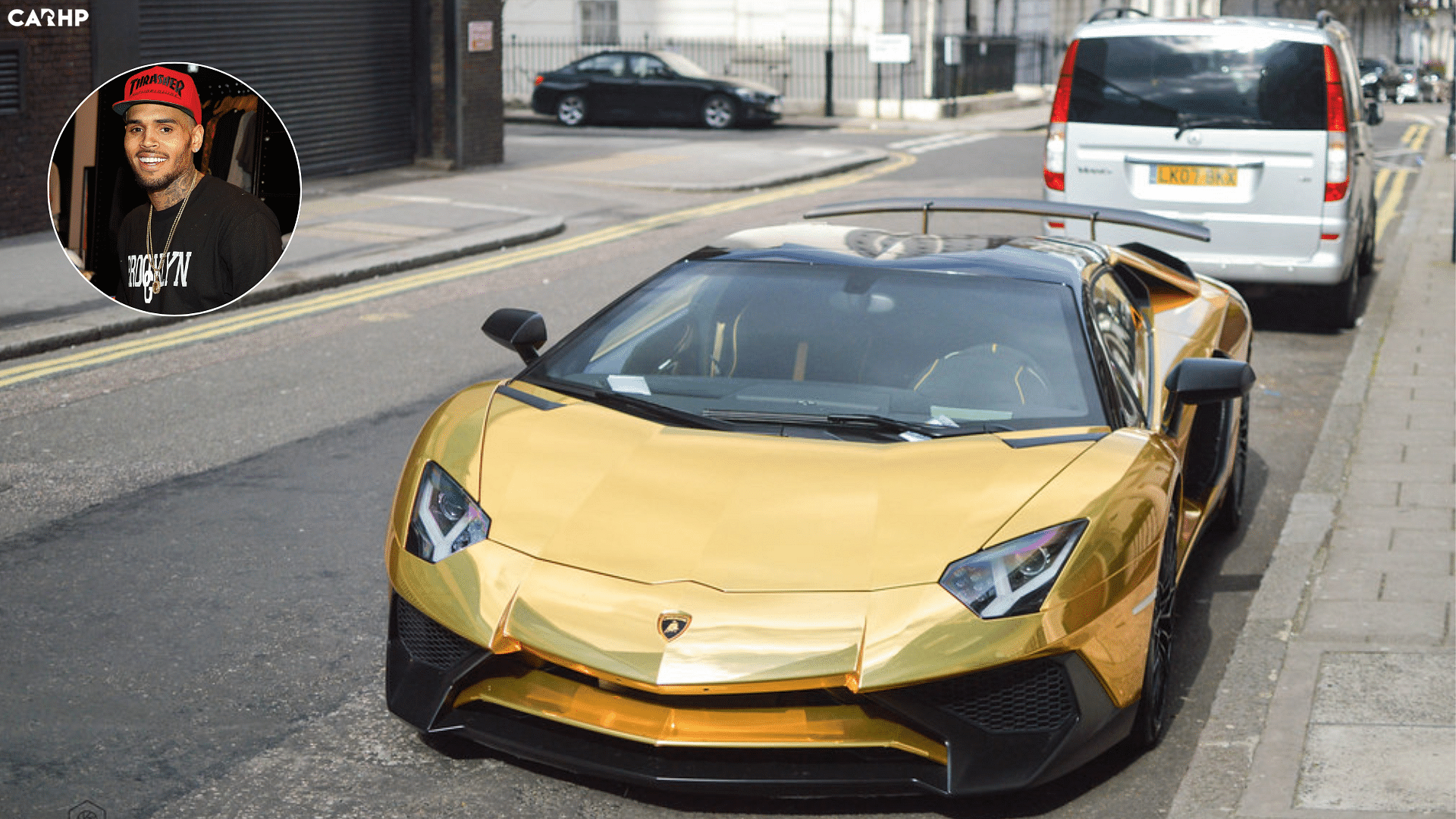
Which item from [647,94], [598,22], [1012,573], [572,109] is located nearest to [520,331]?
[1012,573]

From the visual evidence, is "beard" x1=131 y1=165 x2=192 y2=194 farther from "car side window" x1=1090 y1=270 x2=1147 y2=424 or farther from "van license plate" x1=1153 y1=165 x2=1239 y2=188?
"van license plate" x1=1153 y1=165 x2=1239 y2=188

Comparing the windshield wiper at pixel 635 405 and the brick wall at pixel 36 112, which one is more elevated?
the brick wall at pixel 36 112

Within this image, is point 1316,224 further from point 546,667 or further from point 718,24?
point 718,24

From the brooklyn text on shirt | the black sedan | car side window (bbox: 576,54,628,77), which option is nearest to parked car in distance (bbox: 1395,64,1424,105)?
the black sedan

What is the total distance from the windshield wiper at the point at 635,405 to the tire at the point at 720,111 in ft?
92.7

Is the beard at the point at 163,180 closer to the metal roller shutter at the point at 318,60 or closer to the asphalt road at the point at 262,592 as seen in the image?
the asphalt road at the point at 262,592

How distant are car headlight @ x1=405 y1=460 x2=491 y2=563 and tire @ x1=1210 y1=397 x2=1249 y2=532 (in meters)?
3.30

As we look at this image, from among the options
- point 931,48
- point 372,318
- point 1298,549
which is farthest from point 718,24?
point 1298,549

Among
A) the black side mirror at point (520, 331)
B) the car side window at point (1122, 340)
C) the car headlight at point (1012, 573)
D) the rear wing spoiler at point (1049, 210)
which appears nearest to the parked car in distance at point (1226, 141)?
the rear wing spoiler at point (1049, 210)

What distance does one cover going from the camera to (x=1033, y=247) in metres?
5.70

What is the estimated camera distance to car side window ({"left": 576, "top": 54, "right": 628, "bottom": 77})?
33.7 metres

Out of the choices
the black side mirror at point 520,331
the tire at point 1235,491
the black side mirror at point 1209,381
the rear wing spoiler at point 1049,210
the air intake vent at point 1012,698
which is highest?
the rear wing spoiler at point 1049,210

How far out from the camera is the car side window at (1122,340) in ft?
16.7

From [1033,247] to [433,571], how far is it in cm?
249
